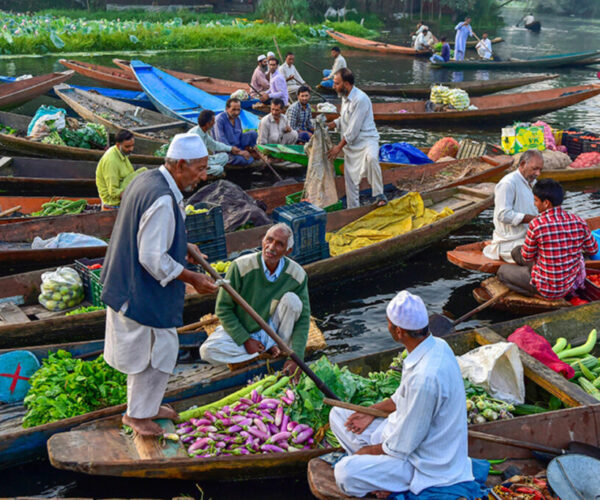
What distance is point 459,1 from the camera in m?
42.1

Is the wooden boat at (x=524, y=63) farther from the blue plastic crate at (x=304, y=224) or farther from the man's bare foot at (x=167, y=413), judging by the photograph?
the man's bare foot at (x=167, y=413)

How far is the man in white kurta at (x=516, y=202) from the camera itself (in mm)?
6434

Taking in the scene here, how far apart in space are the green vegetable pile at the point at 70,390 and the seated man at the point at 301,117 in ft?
23.7

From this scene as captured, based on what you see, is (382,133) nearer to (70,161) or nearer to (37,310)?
(70,161)

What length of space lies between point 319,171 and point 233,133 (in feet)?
7.23

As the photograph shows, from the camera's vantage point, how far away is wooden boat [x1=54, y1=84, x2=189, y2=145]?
1194 cm

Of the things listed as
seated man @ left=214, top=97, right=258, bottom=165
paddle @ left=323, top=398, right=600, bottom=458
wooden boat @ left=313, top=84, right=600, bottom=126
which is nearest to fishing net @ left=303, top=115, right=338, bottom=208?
seated man @ left=214, top=97, right=258, bottom=165

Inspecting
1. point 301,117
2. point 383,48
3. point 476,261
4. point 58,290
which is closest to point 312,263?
point 476,261

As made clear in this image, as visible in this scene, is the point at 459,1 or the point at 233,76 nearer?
the point at 233,76

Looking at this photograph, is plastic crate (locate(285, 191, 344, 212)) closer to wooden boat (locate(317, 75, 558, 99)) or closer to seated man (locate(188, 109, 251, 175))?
seated man (locate(188, 109, 251, 175))

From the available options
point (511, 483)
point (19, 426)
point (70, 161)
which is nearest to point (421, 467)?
point (511, 483)

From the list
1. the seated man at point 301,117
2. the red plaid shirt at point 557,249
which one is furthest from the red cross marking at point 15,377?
the seated man at point 301,117

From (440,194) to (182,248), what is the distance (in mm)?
6098

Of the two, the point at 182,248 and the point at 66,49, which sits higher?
the point at 66,49
